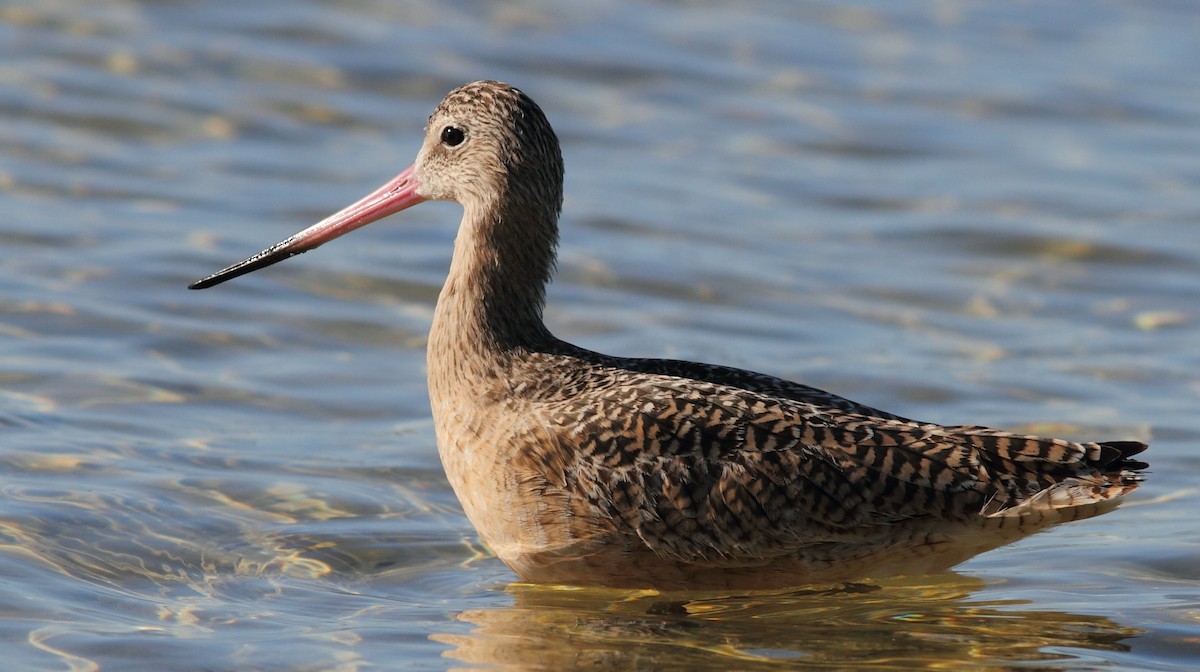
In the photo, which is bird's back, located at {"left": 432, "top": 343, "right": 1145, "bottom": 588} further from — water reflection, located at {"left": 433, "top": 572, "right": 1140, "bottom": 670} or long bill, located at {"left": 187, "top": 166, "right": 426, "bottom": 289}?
long bill, located at {"left": 187, "top": 166, "right": 426, "bottom": 289}

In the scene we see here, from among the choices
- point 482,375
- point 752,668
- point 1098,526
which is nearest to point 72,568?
point 482,375

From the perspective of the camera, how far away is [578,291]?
1029cm

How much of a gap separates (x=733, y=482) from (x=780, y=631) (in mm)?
543

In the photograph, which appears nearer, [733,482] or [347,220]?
[733,482]

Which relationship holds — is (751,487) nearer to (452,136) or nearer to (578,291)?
(452,136)

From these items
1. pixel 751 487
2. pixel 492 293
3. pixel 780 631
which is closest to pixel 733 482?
pixel 751 487

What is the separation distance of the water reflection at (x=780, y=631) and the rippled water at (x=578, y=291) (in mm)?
18

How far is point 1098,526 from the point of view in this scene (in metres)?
7.72

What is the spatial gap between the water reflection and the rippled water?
2 cm

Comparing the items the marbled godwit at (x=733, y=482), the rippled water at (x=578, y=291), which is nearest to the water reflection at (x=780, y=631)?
the rippled water at (x=578, y=291)

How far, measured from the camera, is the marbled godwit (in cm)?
634

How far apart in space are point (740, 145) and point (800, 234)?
1.70 m

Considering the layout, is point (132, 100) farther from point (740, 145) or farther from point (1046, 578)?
point (1046, 578)

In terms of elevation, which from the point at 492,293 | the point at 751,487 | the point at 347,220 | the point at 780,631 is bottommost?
the point at 780,631
